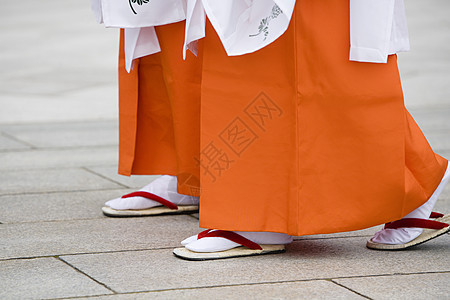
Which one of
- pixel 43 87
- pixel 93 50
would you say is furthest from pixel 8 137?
pixel 93 50

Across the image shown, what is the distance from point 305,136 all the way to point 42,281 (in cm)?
96

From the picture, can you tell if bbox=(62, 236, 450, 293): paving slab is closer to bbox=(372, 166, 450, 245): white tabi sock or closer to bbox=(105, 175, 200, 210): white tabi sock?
bbox=(372, 166, 450, 245): white tabi sock

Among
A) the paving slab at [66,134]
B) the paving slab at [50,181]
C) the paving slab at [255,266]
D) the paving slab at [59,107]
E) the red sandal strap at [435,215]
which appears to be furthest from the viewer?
the paving slab at [59,107]

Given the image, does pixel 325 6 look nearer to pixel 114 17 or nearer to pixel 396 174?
pixel 396 174

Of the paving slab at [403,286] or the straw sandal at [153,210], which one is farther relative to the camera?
the straw sandal at [153,210]

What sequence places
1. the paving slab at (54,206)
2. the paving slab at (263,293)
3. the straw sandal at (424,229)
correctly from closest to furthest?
1. the paving slab at (263,293)
2. the straw sandal at (424,229)
3. the paving slab at (54,206)

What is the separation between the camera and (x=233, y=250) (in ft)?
9.04

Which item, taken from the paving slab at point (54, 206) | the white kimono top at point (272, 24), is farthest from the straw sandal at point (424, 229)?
the paving slab at point (54, 206)

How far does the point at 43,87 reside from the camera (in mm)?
8492

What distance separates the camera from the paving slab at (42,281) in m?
2.33

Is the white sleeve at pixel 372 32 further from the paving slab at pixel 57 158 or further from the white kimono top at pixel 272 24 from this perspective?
the paving slab at pixel 57 158

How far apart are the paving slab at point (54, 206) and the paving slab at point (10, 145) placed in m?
1.51

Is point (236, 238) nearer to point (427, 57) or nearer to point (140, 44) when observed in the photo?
point (140, 44)

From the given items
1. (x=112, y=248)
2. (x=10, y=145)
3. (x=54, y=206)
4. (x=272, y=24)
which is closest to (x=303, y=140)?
(x=272, y=24)
